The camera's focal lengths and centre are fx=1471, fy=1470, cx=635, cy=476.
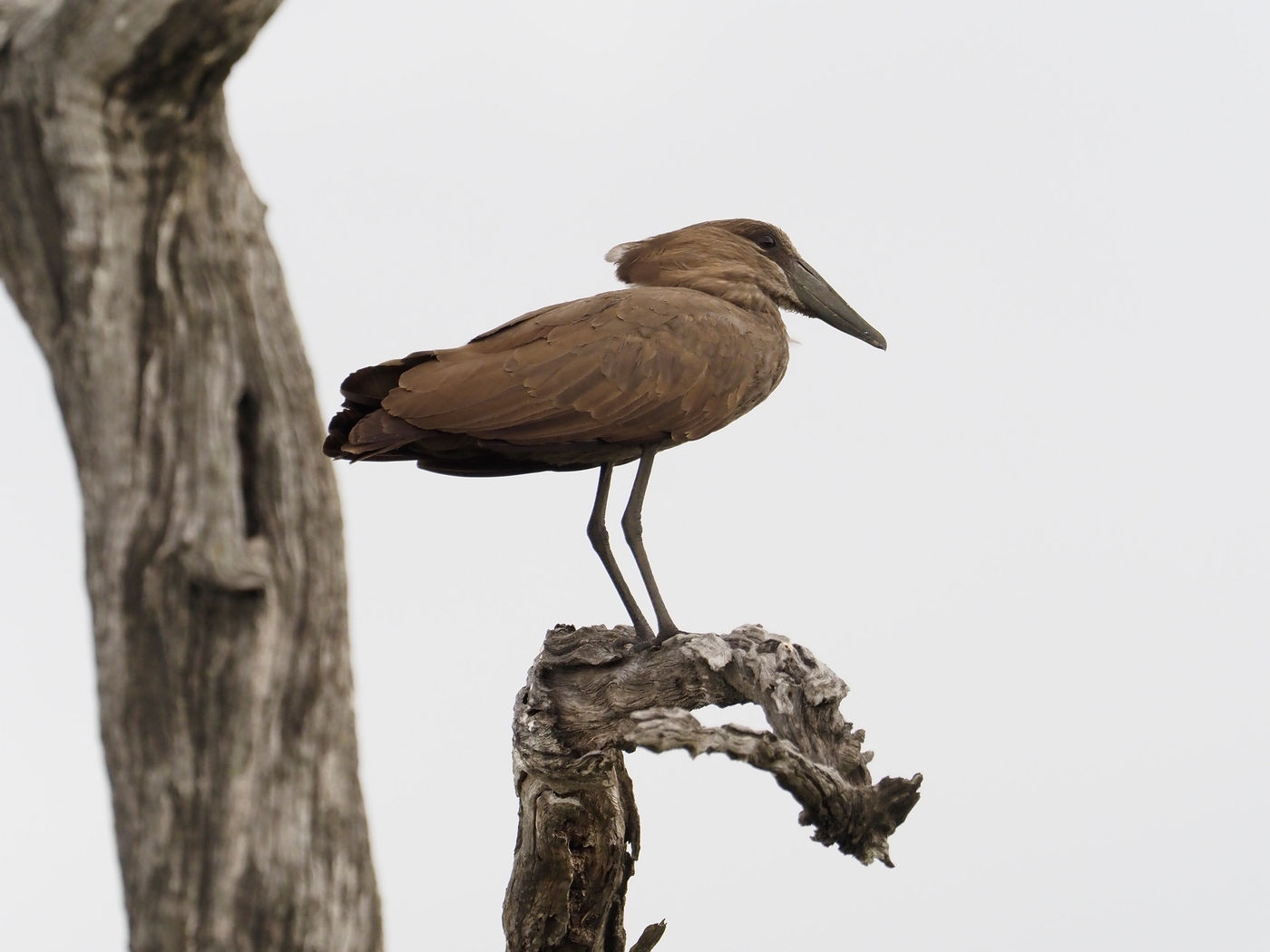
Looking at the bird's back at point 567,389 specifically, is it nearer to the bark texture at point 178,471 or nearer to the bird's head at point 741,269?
the bird's head at point 741,269

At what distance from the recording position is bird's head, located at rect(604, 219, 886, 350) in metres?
5.55

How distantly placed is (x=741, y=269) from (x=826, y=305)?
0.46 metres

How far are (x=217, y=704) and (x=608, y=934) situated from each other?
280cm

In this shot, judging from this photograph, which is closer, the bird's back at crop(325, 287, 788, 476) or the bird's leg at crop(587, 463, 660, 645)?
the bird's back at crop(325, 287, 788, 476)

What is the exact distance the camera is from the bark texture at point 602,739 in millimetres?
4430

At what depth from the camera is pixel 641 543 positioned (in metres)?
5.13

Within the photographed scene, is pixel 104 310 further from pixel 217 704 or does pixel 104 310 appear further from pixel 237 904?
pixel 237 904

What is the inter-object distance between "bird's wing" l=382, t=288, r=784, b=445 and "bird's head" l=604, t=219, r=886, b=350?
322 mm

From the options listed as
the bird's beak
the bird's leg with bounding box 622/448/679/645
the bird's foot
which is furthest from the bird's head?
the bird's foot

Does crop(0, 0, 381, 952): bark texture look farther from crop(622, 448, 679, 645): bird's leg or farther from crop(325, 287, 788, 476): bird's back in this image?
crop(622, 448, 679, 645): bird's leg

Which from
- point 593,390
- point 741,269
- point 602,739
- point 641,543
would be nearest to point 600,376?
point 593,390

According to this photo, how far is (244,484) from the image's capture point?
3158 millimetres

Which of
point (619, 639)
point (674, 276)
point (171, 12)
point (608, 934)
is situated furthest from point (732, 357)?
point (171, 12)

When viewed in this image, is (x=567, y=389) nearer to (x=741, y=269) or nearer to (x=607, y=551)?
(x=607, y=551)
